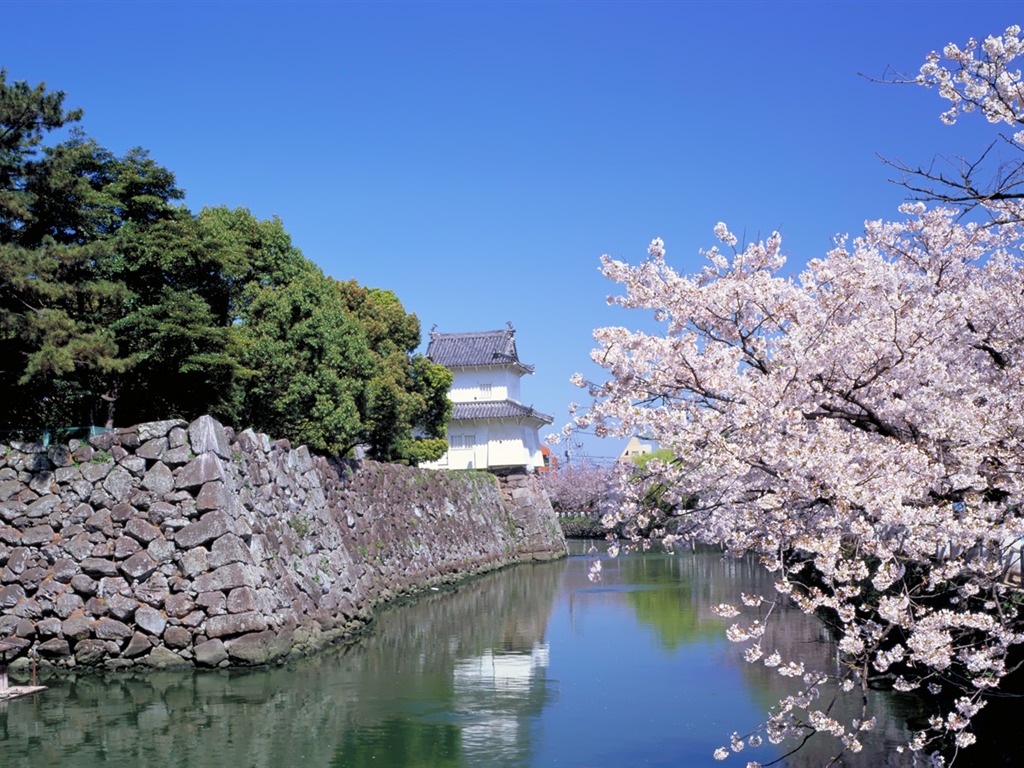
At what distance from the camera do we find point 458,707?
1070 cm

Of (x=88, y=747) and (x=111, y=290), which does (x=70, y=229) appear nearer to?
(x=111, y=290)

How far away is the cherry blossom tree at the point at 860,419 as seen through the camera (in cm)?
501

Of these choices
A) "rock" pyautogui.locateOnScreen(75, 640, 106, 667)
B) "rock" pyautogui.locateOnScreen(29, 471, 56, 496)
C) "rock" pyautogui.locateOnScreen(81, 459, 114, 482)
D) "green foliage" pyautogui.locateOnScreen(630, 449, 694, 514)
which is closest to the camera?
"green foliage" pyautogui.locateOnScreen(630, 449, 694, 514)

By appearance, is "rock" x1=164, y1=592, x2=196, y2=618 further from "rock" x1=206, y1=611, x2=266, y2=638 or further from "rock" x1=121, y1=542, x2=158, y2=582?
"rock" x1=121, y1=542, x2=158, y2=582

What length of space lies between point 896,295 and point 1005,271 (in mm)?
1529

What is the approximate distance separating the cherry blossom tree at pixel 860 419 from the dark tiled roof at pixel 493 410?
29524 mm

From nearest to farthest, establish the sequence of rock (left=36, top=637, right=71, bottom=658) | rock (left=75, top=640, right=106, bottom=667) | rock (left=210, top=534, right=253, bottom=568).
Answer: rock (left=75, top=640, right=106, bottom=667) < rock (left=36, top=637, right=71, bottom=658) < rock (left=210, top=534, right=253, bottom=568)

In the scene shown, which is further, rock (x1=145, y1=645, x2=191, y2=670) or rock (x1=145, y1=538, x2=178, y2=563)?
rock (x1=145, y1=538, x2=178, y2=563)

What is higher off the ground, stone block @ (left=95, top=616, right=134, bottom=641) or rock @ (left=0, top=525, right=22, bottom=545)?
rock @ (left=0, top=525, right=22, bottom=545)

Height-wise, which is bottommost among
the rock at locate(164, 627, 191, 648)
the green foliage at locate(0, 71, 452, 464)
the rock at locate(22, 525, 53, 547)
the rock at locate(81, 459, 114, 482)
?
the rock at locate(164, 627, 191, 648)

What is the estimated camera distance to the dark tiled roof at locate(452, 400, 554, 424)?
120 ft

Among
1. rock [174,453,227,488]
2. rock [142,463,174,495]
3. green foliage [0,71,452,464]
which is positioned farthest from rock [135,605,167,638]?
green foliage [0,71,452,464]

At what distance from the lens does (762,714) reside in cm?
998

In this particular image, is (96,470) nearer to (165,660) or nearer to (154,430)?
(154,430)
